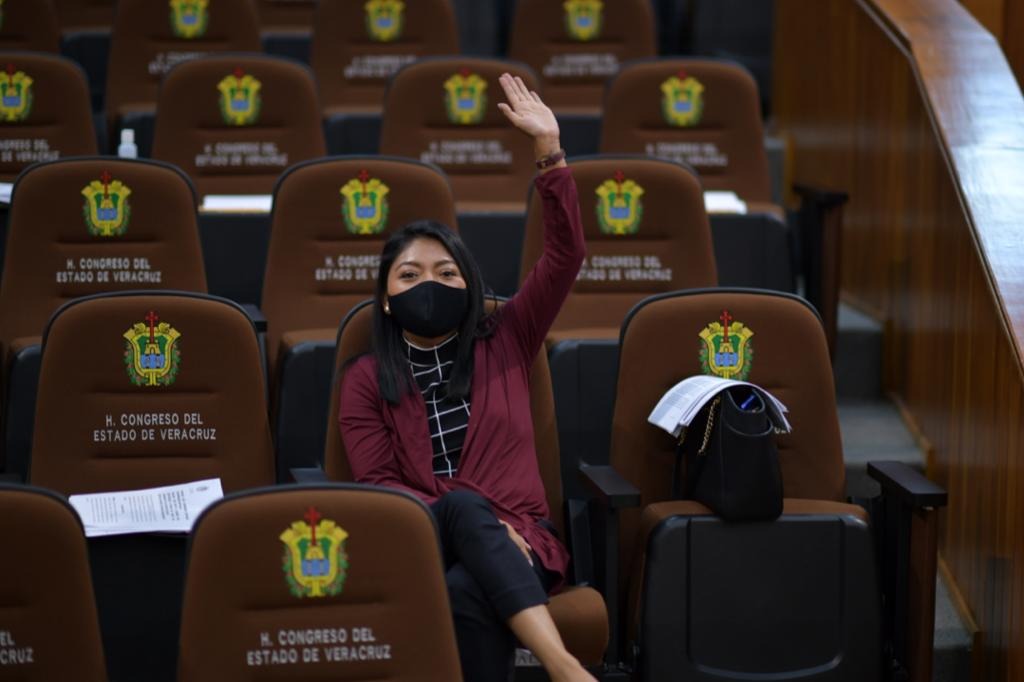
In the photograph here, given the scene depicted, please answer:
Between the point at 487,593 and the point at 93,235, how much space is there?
943 mm

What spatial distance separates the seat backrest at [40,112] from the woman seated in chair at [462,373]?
40.3 inches

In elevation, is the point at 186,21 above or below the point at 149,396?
above

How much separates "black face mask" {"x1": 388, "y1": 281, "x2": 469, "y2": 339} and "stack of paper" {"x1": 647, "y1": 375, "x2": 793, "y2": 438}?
0.88 ft

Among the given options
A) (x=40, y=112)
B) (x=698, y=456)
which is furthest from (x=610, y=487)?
(x=40, y=112)

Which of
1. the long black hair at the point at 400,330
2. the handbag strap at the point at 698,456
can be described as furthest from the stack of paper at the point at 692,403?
the long black hair at the point at 400,330

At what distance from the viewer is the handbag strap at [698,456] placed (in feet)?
5.88

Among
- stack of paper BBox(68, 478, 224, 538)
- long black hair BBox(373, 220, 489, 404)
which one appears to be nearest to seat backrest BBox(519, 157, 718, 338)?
long black hair BBox(373, 220, 489, 404)

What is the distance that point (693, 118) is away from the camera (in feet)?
9.05

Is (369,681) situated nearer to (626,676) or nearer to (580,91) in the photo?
(626,676)

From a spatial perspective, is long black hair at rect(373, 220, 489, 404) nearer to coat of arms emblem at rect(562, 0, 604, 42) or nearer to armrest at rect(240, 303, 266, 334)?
armrest at rect(240, 303, 266, 334)

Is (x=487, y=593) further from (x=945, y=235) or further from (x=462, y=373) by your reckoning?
(x=945, y=235)

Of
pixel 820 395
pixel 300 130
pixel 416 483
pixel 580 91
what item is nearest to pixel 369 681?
pixel 416 483

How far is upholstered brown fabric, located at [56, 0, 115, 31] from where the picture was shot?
3.60 metres

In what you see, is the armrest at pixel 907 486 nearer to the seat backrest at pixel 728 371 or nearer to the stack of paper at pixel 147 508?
the seat backrest at pixel 728 371
